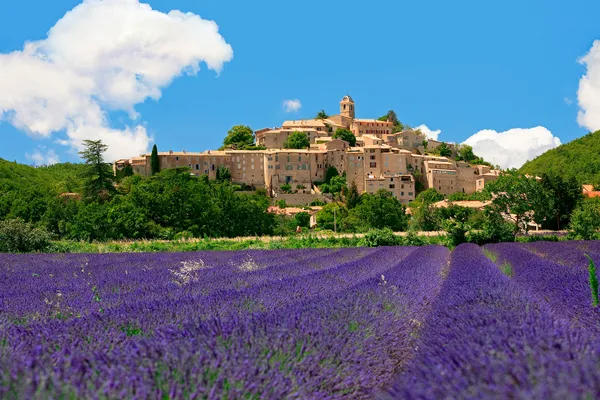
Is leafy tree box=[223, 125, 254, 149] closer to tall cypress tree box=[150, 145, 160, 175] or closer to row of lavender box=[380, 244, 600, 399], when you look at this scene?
tall cypress tree box=[150, 145, 160, 175]

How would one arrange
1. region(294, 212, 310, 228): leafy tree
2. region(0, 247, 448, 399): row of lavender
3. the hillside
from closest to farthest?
region(0, 247, 448, 399): row of lavender → region(294, 212, 310, 228): leafy tree → the hillside

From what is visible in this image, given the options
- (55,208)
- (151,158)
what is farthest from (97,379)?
(151,158)

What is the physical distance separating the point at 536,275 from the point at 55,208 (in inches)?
1792

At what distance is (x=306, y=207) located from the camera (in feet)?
264

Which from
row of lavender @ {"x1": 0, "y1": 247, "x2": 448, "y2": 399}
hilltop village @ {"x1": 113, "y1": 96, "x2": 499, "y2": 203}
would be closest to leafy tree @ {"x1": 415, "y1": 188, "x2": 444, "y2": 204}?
A: hilltop village @ {"x1": 113, "y1": 96, "x2": 499, "y2": 203}

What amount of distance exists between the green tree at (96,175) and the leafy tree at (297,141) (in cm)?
4111

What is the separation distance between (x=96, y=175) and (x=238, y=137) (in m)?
48.3

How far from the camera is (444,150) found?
361 ft

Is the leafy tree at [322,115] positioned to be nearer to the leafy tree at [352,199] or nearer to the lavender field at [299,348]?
the leafy tree at [352,199]

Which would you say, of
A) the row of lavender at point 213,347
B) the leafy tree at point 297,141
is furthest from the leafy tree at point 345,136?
the row of lavender at point 213,347

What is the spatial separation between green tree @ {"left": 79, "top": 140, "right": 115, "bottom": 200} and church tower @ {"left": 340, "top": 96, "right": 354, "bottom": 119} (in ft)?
223

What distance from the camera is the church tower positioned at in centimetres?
12188

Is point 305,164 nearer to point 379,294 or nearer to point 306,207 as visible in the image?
point 306,207

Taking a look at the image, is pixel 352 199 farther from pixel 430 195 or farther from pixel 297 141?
pixel 297 141
